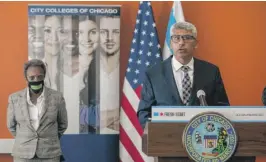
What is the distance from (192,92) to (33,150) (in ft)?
5.10

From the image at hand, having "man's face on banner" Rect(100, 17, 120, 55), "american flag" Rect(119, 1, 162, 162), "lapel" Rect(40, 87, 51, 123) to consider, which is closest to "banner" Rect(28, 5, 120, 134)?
"man's face on banner" Rect(100, 17, 120, 55)

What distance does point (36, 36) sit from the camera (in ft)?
15.3

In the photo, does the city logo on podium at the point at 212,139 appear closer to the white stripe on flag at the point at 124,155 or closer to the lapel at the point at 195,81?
the lapel at the point at 195,81

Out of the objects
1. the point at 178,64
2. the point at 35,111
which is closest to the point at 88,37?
the point at 35,111

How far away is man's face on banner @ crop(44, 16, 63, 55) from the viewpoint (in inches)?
184

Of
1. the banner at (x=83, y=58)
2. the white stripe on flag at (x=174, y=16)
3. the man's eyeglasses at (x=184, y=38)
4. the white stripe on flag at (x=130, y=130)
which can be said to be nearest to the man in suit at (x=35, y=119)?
the banner at (x=83, y=58)

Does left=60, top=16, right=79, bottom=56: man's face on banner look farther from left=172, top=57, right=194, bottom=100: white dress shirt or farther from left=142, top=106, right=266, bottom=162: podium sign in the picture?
left=142, top=106, right=266, bottom=162: podium sign

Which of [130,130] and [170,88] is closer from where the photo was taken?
[170,88]

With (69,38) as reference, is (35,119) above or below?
below

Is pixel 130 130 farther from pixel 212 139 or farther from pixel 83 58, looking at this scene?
pixel 212 139

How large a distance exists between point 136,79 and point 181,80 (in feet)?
7.36

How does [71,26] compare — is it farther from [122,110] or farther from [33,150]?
[33,150]

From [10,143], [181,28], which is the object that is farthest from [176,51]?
[10,143]

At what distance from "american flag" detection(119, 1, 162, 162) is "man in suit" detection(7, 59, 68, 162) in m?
1.23
